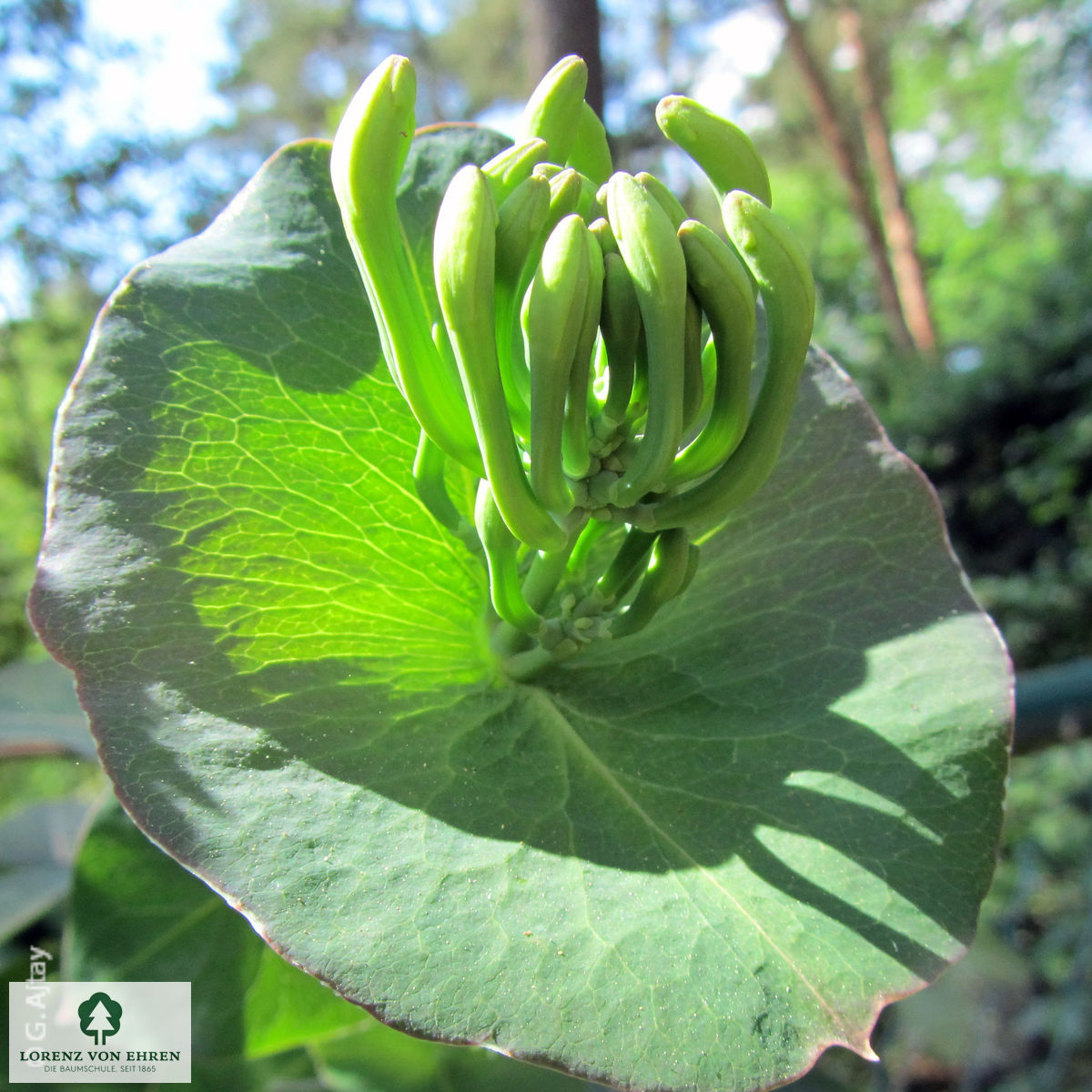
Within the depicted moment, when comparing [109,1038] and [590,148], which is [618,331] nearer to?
[590,148]

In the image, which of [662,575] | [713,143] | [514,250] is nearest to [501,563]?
[662,575]

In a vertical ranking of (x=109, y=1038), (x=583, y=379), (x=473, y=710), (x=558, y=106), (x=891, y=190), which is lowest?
(x=109, y=1038)

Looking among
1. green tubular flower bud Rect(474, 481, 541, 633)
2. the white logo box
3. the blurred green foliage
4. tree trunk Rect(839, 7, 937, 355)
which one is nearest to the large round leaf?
green tubular flower bud Rect(474, 481, 541, 633)

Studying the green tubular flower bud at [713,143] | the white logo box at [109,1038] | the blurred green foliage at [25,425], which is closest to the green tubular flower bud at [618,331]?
the green tubular flower bud at [713,143]

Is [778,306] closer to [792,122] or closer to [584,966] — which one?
[584,966]

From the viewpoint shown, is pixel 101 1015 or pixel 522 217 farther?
pixel 101 1015

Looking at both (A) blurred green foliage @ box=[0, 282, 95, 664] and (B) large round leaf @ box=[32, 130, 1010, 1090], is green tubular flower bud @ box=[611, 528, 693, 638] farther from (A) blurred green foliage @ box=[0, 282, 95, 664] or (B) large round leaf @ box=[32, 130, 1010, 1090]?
(A) blurred green foliage @ box=[0, 282, 95, 664]

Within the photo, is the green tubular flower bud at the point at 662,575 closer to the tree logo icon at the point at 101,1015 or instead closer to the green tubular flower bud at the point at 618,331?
the green tubular flower bud at the point at 618,331

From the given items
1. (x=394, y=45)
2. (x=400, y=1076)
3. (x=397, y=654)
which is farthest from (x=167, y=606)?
(x=394, y=45)
